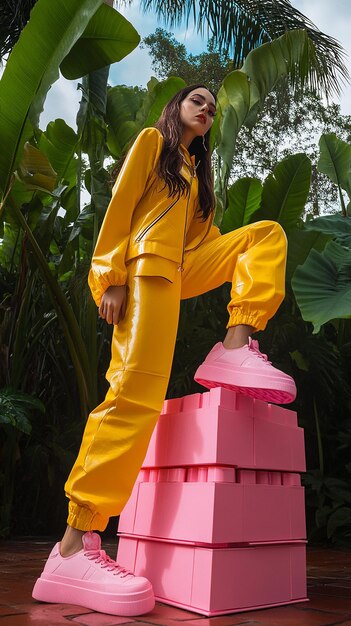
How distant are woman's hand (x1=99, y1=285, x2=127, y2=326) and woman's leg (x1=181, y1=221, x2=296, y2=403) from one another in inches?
11.9

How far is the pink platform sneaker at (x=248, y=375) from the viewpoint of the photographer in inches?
69.9

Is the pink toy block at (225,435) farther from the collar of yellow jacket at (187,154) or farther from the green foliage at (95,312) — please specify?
the green foliage at (95,312)

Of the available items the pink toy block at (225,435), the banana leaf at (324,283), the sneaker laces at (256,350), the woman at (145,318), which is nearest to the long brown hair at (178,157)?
the woman at (145,318)

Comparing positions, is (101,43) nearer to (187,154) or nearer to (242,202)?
(242,202)

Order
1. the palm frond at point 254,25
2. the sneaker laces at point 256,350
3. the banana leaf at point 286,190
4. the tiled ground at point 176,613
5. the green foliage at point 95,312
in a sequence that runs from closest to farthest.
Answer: the tiled ground at point 176,613 → the sneaker laces at point 256,350 → the green foliage at point 95,312 → the banana leaf at point 286,190 → the palm frond at point 254,25

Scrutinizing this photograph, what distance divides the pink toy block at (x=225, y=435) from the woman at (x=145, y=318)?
0.20 ft

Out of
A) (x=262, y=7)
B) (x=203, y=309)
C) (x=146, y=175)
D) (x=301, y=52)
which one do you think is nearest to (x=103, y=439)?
(x=146, y=175)

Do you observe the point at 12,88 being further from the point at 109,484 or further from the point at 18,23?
the point at 18,23

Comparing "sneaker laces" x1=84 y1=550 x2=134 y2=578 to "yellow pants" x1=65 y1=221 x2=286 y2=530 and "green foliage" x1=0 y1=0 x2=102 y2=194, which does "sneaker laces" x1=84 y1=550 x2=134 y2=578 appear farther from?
"green foliage" x1=0 y1=0 x2=102 y2=194

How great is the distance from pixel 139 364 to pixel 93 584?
61cm

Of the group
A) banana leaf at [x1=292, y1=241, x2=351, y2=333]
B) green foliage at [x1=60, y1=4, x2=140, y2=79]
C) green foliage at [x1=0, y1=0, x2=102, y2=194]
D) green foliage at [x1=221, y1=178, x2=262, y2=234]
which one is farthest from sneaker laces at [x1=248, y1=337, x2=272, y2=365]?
green foliage at [x1=221, y1=178, x2=262, y2=234]

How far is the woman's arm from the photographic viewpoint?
6.20 feet

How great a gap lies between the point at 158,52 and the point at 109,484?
14.6m

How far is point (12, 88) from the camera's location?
308cm
